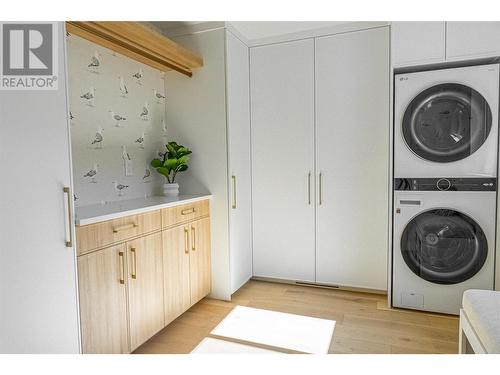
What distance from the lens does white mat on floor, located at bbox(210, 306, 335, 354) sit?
2025mm

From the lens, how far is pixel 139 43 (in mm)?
2057

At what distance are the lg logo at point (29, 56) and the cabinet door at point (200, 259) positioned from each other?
137 centimetres

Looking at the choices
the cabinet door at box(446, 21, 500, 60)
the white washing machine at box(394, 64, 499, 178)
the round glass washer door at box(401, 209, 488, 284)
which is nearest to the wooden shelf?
the white washing machine at box(394, 64, 499, 178)

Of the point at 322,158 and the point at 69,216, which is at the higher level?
the point at 322,158

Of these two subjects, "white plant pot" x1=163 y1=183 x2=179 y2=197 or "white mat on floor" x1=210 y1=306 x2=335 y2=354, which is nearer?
"white mat on floor" x1=210 y1=306 x2=335 y2=354

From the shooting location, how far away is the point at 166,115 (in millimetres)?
2848

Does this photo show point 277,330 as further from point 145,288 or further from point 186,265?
point 145,288

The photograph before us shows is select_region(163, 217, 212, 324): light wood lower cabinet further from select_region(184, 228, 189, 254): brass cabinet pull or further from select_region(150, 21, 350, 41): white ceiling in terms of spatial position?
select_region(150, 21, 350, 41): white ceiling

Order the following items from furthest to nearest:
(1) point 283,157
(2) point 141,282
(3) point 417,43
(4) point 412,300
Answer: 1. (1) point 283,157
2. (4) point 412,300
3. (3) point 417,43
4. (2) point 141,282

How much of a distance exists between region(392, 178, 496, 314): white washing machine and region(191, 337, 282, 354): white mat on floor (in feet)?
4.04

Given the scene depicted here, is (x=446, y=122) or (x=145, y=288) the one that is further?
(x=446, y=122)

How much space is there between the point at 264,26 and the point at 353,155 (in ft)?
4.43

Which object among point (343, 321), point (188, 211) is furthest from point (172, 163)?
point (343, 321)

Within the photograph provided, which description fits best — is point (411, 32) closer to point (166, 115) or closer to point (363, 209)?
point (363, 209)
